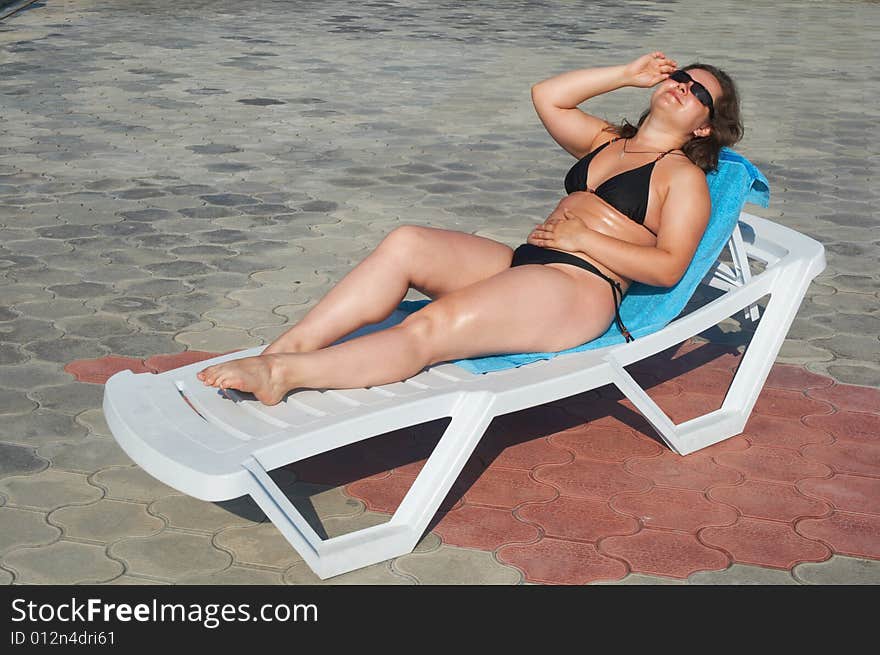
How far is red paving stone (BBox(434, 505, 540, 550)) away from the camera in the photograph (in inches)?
136

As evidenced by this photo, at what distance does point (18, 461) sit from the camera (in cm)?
388

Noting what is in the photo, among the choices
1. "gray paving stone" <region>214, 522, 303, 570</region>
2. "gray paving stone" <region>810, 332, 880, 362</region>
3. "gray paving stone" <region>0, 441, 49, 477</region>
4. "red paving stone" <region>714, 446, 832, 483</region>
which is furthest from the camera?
"gray paving stone" <region>810, 332, 880, 362</region>

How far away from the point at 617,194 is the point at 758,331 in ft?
2.29

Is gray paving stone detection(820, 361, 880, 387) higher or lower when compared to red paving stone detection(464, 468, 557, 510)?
lower

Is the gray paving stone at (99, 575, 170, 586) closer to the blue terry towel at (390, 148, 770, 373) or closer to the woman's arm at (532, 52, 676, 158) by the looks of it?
the blue terry towel at (390, 148, 770, 373)

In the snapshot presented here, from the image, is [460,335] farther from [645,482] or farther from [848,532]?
[848,532]

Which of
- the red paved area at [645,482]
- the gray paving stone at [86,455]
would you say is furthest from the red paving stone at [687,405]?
the gray paving stone at [86,455]

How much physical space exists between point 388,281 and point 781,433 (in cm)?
151

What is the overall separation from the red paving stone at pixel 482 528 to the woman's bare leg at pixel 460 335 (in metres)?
0.45

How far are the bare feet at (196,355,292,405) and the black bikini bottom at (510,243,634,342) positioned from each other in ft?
3.33

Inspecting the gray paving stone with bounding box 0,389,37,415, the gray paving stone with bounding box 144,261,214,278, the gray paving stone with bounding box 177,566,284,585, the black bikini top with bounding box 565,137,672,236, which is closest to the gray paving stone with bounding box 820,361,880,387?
the black bikini top with bounding box 565,137,672,236

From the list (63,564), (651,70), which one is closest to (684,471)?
(651,70)

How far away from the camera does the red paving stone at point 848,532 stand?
345 centimetres

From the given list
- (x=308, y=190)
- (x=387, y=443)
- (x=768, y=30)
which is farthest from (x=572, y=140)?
(x=768, y=30)
